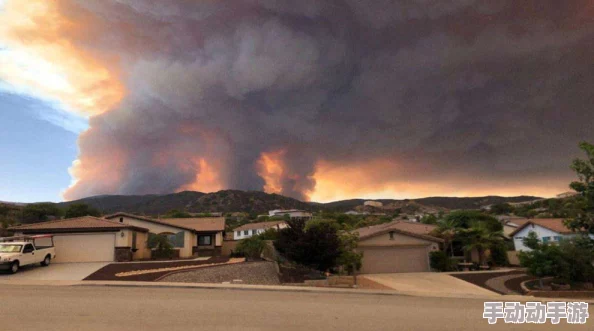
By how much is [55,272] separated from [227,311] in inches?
622

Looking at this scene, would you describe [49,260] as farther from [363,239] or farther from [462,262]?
[462,262]

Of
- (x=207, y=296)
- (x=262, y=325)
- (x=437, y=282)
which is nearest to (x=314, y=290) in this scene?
(x=207, y=296)

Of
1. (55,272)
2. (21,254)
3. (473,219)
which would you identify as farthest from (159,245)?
(473,219)

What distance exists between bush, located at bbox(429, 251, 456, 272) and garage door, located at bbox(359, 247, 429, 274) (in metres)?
0.81

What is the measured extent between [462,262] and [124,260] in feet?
96.0

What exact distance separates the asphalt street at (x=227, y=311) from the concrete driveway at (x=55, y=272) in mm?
4215

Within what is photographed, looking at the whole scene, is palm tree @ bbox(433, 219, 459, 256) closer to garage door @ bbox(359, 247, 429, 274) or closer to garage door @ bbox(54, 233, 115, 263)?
garage door @ bbox(359, 247, 429, 274)

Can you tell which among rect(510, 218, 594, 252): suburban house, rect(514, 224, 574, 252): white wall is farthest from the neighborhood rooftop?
rect(510, 218, 594, 252): suburban house

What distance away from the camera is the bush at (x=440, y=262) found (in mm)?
31094

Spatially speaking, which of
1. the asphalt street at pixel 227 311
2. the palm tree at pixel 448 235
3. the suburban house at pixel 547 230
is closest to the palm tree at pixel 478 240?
the palm tree at pixel 448 235

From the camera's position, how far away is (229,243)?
4209 cm

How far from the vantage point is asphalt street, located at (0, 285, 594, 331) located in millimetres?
8875

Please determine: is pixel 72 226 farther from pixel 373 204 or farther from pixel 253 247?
pixel 373 204

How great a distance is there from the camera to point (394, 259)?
30250mm
